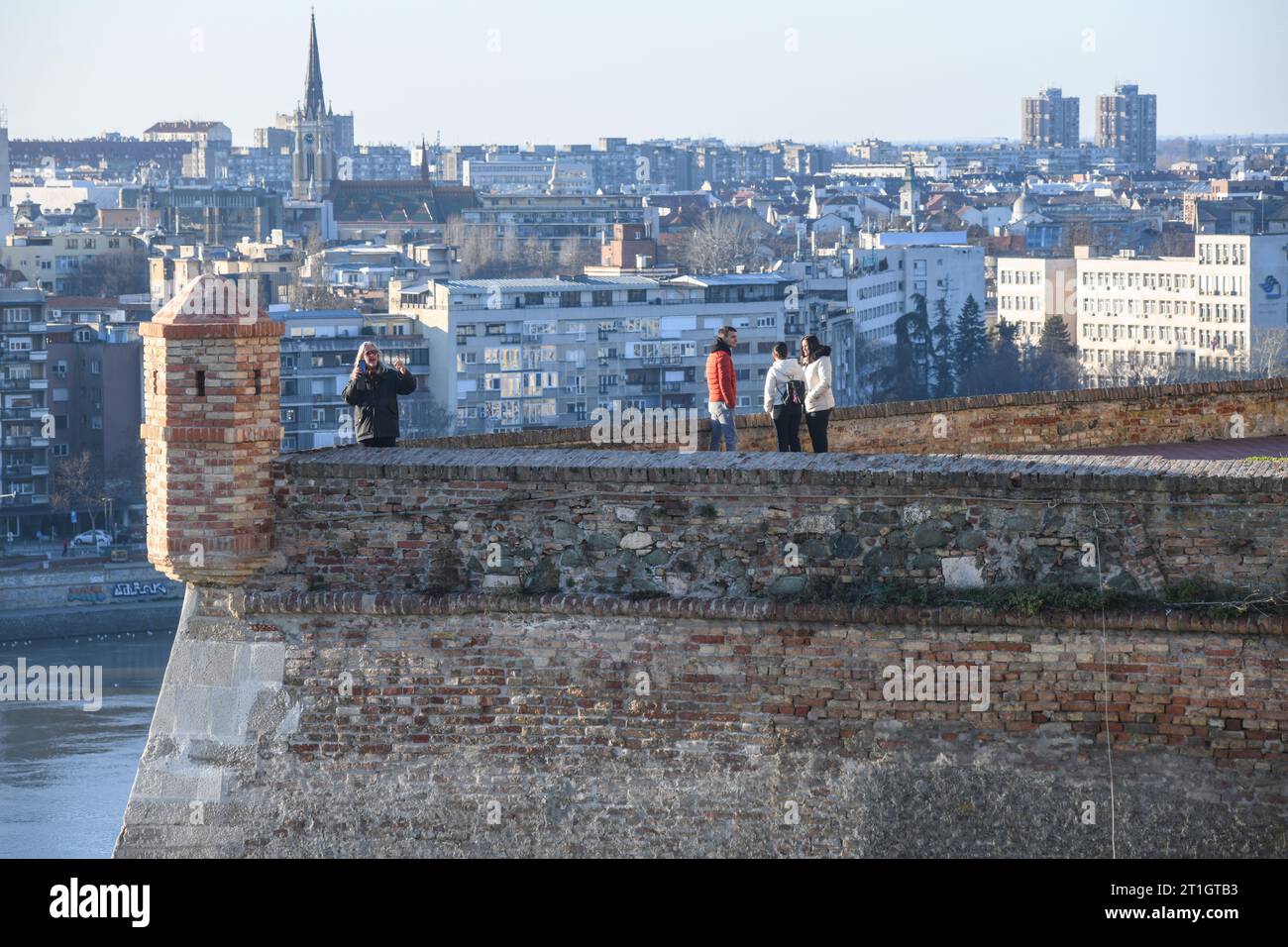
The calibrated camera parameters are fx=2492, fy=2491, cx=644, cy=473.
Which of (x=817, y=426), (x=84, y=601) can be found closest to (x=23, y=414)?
(x=84, y=601)

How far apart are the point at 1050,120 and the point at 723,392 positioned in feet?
582

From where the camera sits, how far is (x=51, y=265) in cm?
7419

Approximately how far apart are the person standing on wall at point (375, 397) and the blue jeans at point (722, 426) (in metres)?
1.19

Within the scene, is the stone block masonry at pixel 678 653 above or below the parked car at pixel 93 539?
above

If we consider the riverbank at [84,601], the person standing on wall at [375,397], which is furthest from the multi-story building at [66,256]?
the person standing on wall at [375,397]

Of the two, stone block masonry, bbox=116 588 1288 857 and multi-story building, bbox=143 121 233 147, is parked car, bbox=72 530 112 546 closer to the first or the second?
stone block masonry, bbox=116 588 1288 857

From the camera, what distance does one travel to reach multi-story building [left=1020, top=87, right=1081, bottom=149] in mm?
178500

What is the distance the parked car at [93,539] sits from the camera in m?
44.9

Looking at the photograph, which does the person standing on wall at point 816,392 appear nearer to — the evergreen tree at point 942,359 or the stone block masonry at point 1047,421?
the stone block masonry at point 1047,421

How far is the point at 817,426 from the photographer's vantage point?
7.26 meters

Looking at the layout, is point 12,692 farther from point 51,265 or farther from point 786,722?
point 51,265

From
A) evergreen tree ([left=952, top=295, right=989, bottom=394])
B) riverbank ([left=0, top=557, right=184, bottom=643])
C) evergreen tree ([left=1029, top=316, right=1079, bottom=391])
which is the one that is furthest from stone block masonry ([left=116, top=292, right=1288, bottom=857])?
evergreen tree ([left=952, top=295, right=989, bottom=394])

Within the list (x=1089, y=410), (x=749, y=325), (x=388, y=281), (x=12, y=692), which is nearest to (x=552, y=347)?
(x=749, y=325)

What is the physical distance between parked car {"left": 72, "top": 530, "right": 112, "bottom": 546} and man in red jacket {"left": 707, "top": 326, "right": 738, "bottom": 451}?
3819cm
